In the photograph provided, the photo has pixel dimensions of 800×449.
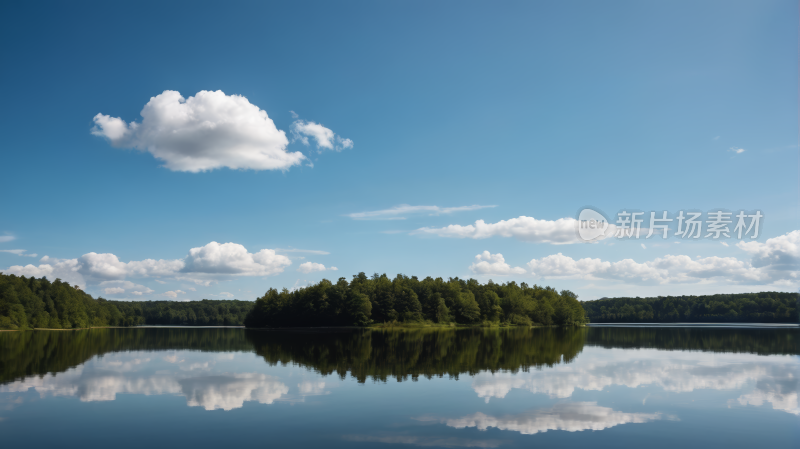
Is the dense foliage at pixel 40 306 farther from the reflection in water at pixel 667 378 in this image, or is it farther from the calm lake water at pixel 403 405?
the reflection in water at pixel 667 378

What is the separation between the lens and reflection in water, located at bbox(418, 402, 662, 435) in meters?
15.1

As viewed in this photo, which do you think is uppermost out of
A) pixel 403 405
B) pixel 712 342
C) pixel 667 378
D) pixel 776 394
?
pixel 403 405

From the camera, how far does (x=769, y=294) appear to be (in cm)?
18462

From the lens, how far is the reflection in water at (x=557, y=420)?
49.4 feet

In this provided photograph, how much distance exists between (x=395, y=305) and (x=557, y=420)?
119m

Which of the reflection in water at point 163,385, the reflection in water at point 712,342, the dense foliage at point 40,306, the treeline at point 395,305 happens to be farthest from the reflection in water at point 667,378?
the dense foliage at point 40,306

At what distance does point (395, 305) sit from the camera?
133 m

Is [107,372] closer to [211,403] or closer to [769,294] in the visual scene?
[211,403]

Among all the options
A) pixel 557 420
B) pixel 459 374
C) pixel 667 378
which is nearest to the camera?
pixel 557 420

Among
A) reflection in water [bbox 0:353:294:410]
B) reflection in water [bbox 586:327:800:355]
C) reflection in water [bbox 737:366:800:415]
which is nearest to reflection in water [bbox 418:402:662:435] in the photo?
reflection in water [bbox 737:366:800:415]

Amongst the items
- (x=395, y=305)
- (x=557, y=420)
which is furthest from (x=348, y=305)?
(x=557, y=420)

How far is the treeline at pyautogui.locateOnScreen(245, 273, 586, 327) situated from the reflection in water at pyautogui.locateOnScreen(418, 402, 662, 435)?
11033cm

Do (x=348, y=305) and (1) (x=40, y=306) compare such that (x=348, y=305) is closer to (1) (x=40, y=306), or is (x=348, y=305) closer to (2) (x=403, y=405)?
(1) (x=40, y=306)

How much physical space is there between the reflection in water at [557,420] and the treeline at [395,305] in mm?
110329
